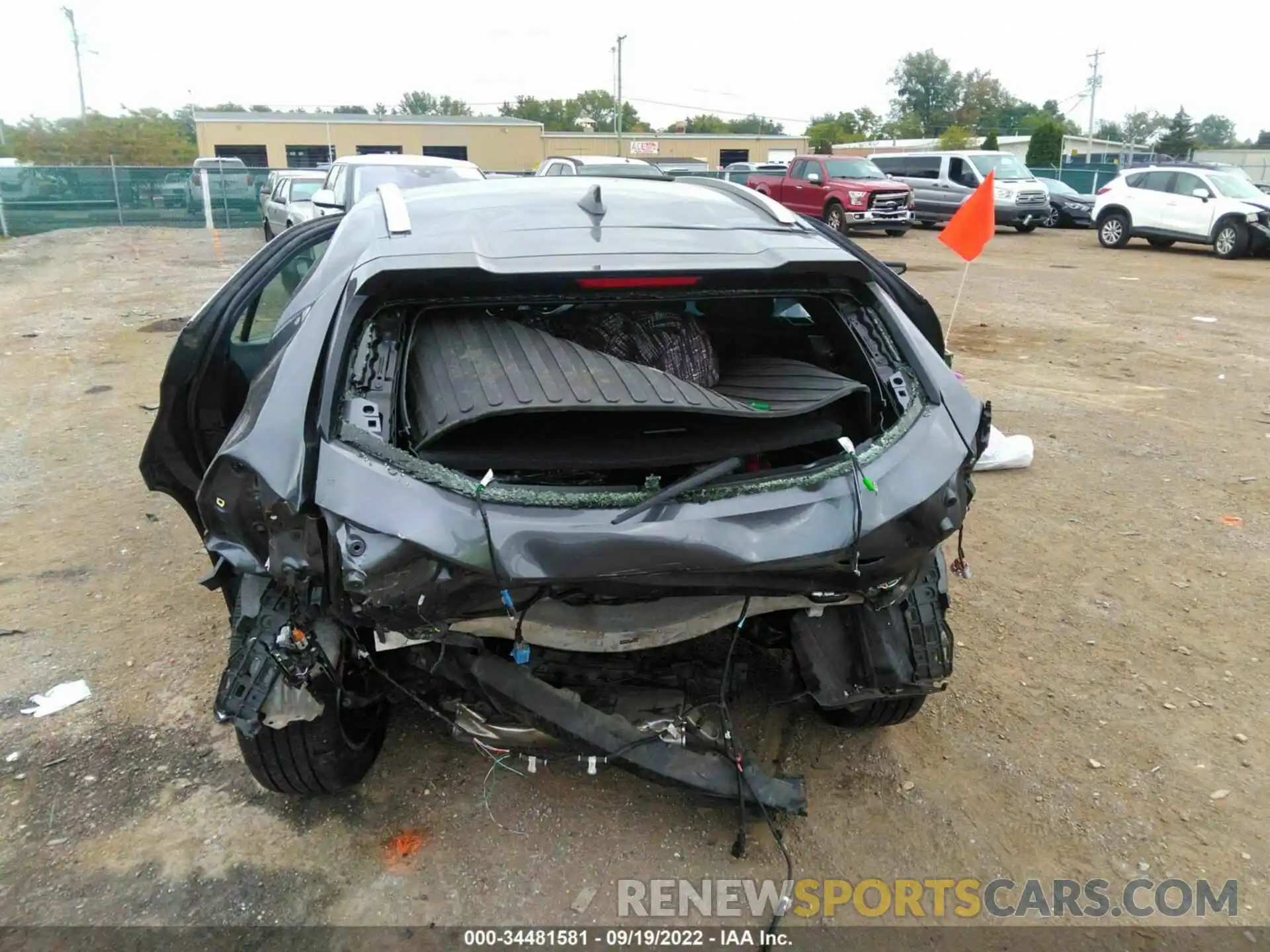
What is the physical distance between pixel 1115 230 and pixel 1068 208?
4.77 meters

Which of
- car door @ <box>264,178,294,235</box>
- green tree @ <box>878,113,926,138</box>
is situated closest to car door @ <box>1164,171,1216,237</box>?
car door @ <box>264,178,294,235</box>

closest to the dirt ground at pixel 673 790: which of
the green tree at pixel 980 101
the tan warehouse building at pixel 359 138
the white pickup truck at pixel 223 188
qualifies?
the white pickup truck at pixel 223 188

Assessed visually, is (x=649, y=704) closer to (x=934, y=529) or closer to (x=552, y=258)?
(x=934, y=529)

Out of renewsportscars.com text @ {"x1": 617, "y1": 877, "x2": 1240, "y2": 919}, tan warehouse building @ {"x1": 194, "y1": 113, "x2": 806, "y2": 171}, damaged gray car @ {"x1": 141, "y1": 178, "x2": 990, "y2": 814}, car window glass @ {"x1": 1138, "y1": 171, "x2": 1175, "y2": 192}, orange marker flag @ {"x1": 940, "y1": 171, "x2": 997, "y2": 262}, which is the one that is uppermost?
tan warehouse building @ {"x1": 194, "y1": 113, "x2": 806, "y2": 171}

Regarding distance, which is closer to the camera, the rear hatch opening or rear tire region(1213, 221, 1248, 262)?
the rear hatch opening

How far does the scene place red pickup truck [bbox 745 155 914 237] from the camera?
1923 centimetres

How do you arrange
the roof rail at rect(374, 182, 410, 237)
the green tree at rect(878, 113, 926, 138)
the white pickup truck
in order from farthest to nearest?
1. the green tree at rect(878, 113, 926, 138)
2. the white pickup truck
3. the roof rail at rect(374, 182, 410, 237)

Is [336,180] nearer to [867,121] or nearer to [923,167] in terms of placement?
[923,167]

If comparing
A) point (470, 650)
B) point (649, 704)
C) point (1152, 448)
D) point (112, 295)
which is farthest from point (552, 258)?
point (112, 295)

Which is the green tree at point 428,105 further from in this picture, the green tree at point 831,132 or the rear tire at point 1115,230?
the rear tire at point 1115,230

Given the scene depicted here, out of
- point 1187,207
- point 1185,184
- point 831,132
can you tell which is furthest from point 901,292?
point 831,132

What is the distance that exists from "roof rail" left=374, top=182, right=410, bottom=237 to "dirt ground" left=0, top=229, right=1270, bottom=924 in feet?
5.47

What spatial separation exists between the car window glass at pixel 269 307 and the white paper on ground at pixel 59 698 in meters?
1.45

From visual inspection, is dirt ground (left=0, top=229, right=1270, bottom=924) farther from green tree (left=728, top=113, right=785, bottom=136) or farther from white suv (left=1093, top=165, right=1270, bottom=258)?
green tree (left=728, top=113, right=785, bottom=136)
